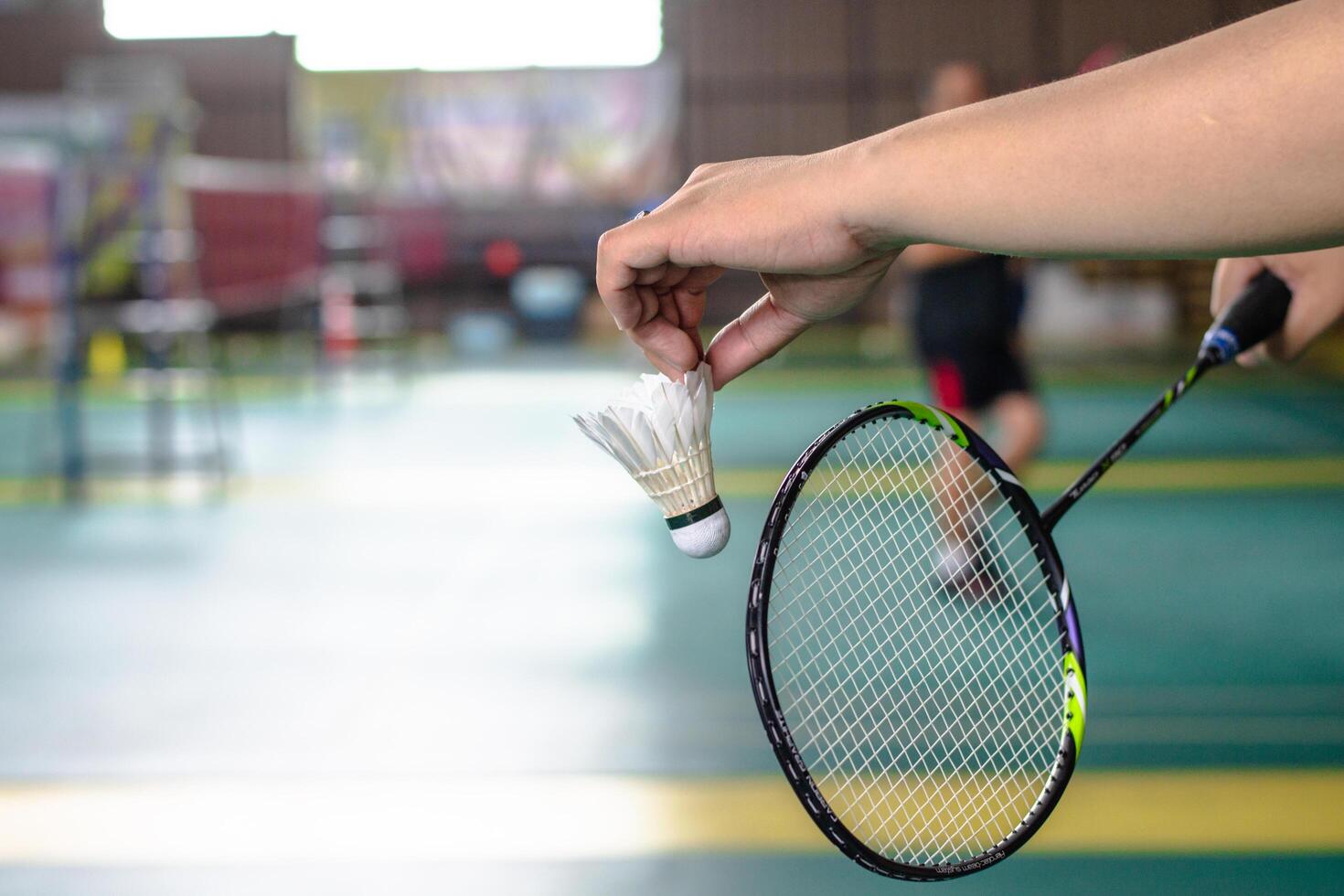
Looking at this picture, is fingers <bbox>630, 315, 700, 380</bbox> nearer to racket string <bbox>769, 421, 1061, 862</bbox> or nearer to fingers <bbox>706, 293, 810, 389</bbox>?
fingers <bbox>706, 293, 810, 389</bbox>

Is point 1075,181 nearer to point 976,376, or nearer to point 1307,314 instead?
point 1307,314

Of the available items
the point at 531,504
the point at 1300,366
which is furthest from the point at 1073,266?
the point at 531,504

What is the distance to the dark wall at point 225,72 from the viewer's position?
49.5 ft

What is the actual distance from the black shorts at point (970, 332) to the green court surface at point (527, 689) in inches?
24.8

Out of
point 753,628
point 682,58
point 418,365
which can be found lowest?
point 418,365

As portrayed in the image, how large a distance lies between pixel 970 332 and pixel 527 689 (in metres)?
1.72

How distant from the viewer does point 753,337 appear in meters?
1.04

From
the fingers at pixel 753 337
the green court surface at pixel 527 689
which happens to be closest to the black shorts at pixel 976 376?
the green court surface at pixel 527 689

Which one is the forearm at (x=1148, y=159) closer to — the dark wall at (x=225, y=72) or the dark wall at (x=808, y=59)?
the dark wall at (x=808, y=59)

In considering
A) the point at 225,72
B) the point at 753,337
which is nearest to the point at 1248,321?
the point at 753,337

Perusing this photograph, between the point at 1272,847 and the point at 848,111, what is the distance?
44.4 feet

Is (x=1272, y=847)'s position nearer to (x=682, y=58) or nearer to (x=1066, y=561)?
(x=1066, y=561)

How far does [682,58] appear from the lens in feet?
49.3

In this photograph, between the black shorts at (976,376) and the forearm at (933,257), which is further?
the black shorts at (976,376)
